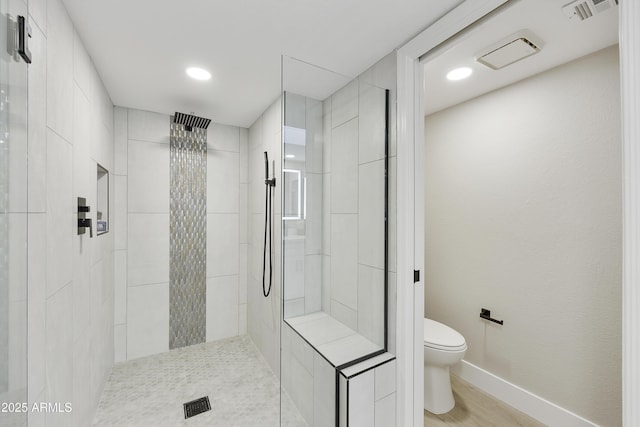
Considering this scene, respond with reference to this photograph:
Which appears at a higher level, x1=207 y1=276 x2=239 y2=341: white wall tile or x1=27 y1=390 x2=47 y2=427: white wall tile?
x1=27 y1=390 x2=47 y2=427: white wall tile

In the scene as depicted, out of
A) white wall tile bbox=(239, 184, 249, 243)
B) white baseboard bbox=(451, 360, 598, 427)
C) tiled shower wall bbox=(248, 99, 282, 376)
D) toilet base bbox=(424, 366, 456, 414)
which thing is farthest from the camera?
white wall tile bbox=(239, 184, 249, 243)

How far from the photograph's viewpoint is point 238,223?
3.08 meters

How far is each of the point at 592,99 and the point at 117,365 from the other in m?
4.15

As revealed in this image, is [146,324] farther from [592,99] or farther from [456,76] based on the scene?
[592,99]

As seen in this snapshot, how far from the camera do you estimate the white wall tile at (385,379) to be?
56.7 inches

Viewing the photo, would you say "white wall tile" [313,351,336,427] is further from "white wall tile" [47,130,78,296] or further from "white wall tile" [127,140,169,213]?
"white wall tile" [127,140,169,213]

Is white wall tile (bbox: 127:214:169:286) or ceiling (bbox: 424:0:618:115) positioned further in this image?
white wall tile (bbox: 127:214:169:286)

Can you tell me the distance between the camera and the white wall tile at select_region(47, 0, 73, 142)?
110cm

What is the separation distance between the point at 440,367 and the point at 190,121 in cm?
300

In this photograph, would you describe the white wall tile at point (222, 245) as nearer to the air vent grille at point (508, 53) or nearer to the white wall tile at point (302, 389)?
the white wall tile at point (302, 389)

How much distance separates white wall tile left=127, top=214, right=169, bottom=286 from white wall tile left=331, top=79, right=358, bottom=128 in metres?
2.07

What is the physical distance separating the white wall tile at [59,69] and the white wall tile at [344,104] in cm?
125

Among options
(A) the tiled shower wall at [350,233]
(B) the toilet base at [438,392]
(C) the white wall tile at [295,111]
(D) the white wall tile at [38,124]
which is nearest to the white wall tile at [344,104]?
(A) the tiled shower wall at [350,233]

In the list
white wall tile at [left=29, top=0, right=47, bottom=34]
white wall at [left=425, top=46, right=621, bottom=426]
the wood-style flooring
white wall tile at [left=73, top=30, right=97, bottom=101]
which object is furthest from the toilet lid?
white wall tile at [left=73, top=30, right=97, bottom=101]
